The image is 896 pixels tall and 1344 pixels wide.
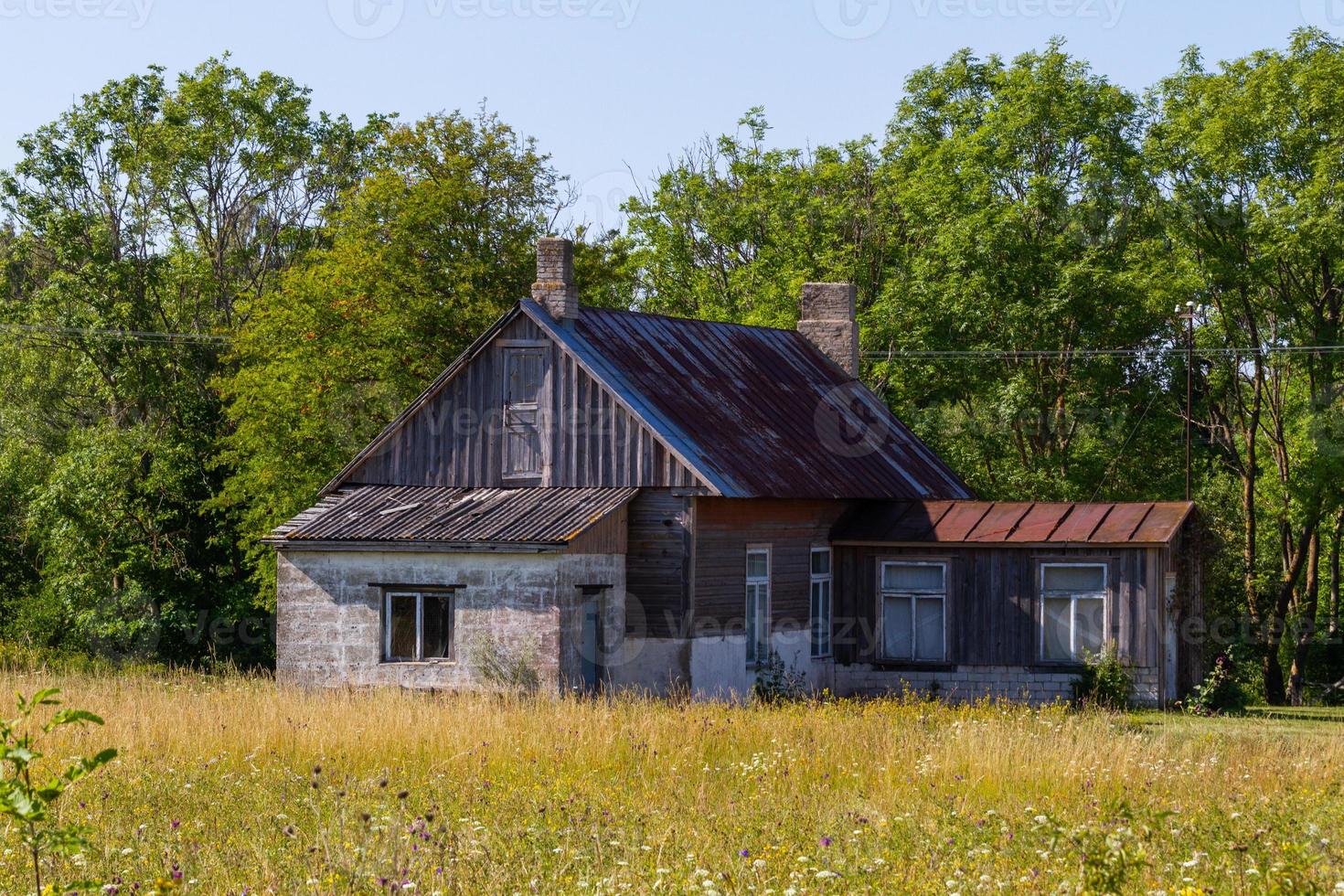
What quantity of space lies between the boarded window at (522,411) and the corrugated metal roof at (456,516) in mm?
475

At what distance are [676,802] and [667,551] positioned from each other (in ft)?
38.3

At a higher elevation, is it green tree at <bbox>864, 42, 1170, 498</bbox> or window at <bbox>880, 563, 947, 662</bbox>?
green tree at <bbox>864, 42, 1170, 498</bbox>

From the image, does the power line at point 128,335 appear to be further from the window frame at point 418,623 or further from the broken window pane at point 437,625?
the broken window pane at point 437,625

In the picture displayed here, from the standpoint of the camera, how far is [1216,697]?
25.0 m

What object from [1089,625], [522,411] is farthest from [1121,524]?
[522,411]

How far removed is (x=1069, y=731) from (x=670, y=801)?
5.28m

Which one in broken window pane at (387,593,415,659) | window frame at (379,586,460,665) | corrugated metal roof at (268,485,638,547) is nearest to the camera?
corrugated metal roof at (268,485,638,547)

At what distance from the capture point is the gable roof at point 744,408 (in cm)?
2411

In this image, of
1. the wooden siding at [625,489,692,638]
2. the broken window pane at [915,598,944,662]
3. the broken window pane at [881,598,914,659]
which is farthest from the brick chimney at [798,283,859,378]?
the wooden siding at [625,489,692,638]

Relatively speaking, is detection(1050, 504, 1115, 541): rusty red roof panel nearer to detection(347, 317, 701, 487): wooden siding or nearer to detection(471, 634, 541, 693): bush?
detection(347, 317, 701, 487): wooden siding

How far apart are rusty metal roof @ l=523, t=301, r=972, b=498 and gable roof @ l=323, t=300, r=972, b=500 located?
26mm

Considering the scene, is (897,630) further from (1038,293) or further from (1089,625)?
(1038,293)

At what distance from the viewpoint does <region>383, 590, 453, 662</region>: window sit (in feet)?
75.0

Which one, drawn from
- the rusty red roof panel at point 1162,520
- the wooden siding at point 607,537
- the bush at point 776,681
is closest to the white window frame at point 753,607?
the bush at point 776,681
